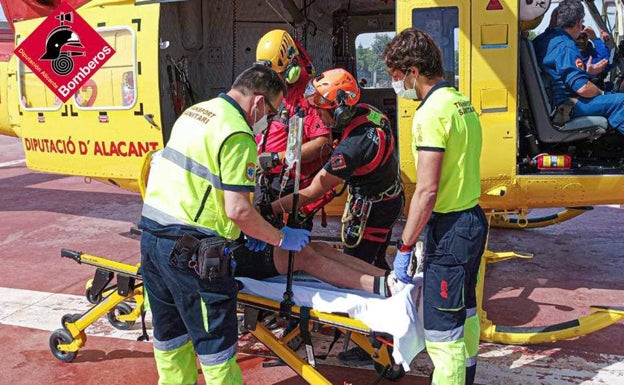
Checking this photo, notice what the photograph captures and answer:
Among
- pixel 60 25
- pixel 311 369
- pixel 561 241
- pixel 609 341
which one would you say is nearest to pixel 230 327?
pixel 311 369

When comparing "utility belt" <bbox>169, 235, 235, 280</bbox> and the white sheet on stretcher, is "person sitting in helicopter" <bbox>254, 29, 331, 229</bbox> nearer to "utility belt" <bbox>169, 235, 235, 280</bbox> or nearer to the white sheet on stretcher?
the white sheet on stretcher

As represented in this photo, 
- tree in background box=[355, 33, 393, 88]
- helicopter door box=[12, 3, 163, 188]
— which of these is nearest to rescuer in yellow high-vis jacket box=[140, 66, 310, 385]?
helicopter door box=[12, 3, 163, 188]

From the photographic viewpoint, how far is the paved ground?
3914 mm

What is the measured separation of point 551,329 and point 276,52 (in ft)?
9.36

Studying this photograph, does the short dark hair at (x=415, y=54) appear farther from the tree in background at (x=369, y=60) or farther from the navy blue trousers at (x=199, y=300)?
the tree in background at (x=369, y=60)

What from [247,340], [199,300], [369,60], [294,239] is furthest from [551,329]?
[369,60]

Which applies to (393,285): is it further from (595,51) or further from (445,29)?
(595,51)

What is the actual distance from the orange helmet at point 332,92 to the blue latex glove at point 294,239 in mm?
880

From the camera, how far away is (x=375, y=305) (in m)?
3.24

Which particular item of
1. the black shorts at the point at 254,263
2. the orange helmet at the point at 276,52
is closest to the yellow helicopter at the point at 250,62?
the orange helmet at the point at 276,52

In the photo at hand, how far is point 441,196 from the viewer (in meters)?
2.97

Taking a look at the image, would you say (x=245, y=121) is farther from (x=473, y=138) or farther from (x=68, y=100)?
(x=68, y=100)

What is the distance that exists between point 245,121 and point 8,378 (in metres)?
2.55

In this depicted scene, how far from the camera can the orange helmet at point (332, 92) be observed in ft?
11.9
